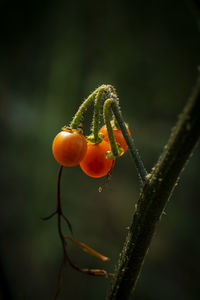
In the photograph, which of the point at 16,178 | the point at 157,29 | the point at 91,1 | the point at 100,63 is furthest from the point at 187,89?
the point at 16,178

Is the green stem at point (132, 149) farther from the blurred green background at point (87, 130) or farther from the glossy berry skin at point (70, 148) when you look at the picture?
the blurred green background at point (87, 130)

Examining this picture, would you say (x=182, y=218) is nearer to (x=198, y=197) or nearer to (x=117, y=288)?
(x=198, y=197)

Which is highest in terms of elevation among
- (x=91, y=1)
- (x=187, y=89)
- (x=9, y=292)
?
(x=91, y=1)

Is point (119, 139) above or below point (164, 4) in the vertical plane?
below

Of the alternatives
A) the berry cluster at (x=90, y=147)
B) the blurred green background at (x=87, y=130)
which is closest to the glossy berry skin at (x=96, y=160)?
the berry cluster at (x=90, y=147)

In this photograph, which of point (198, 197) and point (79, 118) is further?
point (198, 197)

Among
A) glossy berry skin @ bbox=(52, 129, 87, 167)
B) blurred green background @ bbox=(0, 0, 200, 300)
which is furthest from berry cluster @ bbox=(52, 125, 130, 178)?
blurred green background @ bbox=(0, 0, 200, 300)

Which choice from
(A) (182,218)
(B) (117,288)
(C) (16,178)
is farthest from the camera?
(C) (16,178)

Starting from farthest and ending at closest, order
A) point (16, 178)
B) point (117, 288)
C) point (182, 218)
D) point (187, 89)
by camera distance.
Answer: point (16, 178)
point (187, 89)
point (182, 218)
point (117, 288)

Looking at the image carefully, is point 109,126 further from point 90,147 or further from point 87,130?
point 87,130
